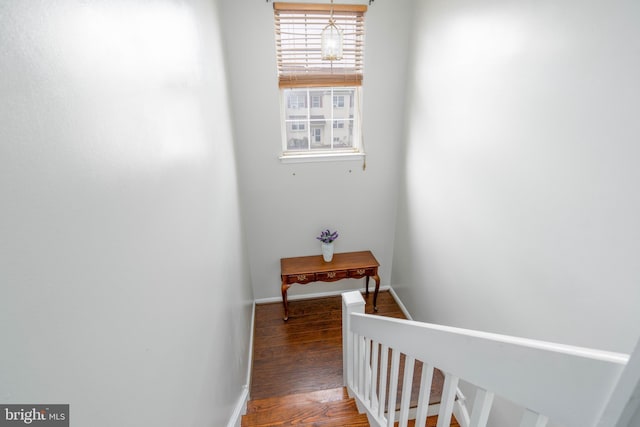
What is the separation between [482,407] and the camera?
65 cm

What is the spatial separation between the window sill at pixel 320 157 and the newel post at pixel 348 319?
150cm

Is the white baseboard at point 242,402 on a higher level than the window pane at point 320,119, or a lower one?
lower

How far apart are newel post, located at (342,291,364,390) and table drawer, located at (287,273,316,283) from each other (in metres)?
1.00

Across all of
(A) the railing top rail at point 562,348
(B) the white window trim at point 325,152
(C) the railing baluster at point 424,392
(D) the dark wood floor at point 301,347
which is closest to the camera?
(A) the railing top rail at point 562,348

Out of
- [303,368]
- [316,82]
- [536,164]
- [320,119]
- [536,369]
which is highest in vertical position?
[316,82]

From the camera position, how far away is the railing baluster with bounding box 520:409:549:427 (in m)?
0.53

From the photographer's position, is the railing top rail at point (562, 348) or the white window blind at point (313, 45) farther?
the white window blind at point (313, 45)

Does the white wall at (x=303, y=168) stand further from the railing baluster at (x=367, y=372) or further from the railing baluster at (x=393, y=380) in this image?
the railing baluster at (x=393, y=380)

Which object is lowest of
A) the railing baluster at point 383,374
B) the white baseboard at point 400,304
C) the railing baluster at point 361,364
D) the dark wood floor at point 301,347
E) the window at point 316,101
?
the dark wood floor at point 301,347

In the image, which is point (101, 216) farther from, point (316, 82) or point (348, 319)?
point (316, 82)

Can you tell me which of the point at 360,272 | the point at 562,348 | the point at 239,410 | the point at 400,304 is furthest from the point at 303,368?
the point at 562,348

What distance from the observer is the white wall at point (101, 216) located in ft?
1.37

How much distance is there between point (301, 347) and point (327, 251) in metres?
0.95

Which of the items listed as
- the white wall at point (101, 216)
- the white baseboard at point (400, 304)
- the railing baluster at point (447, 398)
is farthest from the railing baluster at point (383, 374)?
the white baseboard at point (400, 304)
